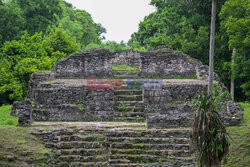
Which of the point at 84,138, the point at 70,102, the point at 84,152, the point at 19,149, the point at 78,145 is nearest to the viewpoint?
the point at 19,149

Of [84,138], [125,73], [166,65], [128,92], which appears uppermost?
[166,65]

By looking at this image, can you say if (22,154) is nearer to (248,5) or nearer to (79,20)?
(248,5)

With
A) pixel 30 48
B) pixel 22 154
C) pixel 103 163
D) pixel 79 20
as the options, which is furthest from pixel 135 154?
pixel 79 20

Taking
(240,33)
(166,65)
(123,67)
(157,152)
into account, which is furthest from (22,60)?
(157,152)

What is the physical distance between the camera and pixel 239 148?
836 cm

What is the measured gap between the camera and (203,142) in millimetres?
6711

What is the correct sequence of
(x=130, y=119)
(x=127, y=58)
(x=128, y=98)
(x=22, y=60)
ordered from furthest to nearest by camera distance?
(x=22, y=60) < (x=127, y=58) < (x=128, y=98) < (x=130, y=119)

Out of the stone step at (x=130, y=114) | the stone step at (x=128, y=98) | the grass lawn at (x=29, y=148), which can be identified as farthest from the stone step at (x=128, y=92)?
the grass lawn at (x=29, y=148)

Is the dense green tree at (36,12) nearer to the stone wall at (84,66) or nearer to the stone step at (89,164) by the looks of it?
the stone wall at (84,66)

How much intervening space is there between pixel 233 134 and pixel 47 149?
5.34 metres

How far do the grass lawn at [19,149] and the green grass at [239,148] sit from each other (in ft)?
16.0

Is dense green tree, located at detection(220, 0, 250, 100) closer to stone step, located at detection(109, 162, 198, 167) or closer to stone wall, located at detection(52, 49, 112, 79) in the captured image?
stone wall, located at detection(52, 49, 112, 79)

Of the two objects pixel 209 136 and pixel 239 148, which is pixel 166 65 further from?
pixel 209 136

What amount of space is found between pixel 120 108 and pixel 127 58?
5.79 metres
